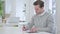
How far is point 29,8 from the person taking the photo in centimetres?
87

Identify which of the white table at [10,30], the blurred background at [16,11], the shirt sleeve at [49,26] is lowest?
the white table at [10,30]

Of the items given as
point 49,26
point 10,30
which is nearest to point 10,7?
point 10,30

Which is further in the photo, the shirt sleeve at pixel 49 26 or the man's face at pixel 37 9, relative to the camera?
the man's face at pixel 37 9

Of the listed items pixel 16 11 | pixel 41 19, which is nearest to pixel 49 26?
pixel 41 19

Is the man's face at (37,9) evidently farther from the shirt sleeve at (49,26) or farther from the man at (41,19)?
the shirt sleeve at (49,26)

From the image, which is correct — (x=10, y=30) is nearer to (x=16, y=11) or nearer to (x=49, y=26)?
(x=16, y=11)

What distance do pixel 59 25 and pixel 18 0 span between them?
0.41m

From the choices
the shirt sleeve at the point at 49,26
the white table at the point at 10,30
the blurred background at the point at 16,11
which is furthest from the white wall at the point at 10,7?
the shirt sleeve at the point at 49,26

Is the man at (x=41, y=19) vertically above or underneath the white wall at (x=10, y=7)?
underneath

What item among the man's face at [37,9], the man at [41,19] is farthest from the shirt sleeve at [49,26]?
the man's face at [37,9]

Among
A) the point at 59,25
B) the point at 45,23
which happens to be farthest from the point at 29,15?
the point at 59,25

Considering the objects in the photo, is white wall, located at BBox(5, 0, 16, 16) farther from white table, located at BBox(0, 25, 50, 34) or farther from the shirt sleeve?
the shirt sleeve

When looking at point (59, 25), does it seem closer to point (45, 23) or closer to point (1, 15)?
point (45, 23)

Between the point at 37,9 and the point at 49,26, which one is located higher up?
the point at 37,9
